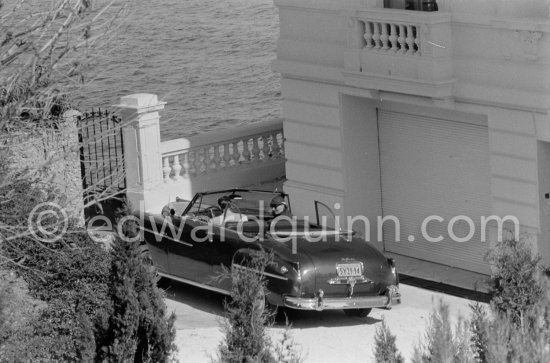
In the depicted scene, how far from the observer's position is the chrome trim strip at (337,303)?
15711mm

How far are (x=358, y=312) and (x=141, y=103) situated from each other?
5.28 m

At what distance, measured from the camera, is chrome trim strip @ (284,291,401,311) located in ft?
51.5

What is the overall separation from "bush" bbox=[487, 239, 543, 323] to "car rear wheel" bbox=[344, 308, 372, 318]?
4614mm

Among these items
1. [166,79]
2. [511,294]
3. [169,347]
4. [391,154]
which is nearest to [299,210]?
[391,154]

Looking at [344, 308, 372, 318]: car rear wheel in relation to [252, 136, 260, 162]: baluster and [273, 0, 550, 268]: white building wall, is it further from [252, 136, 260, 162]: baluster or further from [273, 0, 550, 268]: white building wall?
[252, 136, 260, 162]: baluster

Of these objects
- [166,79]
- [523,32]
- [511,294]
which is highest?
[523,32]

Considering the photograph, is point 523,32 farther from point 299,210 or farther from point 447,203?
point 299,210

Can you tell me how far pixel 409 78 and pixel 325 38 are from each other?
197cm

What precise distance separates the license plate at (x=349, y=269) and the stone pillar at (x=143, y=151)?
5.30m

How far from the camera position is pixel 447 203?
19.3m

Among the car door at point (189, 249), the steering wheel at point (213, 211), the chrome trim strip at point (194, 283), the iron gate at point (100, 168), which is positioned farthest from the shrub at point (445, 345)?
the steering wheel at point (213, 211)

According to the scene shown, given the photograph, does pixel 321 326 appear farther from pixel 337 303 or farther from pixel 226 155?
pixel 226 155

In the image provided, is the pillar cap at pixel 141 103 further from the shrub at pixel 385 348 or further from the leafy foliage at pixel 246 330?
the shrub at pixel 385 348

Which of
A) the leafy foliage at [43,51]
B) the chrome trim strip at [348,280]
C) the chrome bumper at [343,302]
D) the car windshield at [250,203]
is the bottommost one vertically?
the chrome bumper at [343,302]
